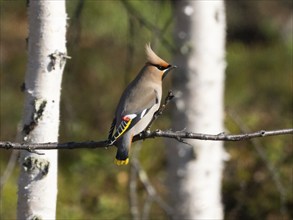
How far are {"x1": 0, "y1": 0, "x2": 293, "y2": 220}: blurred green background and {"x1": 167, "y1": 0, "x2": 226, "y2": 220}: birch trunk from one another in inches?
5.4

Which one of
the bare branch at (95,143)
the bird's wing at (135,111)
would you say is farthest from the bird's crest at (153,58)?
the bare branch at (95,143)

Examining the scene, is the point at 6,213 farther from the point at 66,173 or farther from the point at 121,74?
the point at 121,74

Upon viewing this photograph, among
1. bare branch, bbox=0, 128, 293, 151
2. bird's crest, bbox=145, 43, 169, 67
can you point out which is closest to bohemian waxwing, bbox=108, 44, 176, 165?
bird's crest, bbox=145, 43, 169, 67

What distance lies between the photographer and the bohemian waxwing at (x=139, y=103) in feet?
10.1

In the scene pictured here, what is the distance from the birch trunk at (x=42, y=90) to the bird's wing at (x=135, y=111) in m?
0.24

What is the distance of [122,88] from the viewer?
27.4 feet

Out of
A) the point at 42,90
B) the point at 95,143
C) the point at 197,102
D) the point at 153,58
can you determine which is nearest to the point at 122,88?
the point at 197,102

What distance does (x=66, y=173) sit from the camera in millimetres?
6570

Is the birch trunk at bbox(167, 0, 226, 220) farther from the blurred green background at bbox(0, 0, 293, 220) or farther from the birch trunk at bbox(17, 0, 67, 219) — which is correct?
the birch trunk at bbox(17, 0, 67, 219)

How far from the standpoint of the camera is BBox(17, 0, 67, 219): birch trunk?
3.01 metres

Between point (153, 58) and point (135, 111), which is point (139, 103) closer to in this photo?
point (135, 111)

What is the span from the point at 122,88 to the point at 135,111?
5135mm

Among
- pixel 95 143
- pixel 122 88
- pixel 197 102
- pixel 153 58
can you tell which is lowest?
pixel 95 143

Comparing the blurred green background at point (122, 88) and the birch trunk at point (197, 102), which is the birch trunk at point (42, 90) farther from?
the birch trunk at point (197, 102)
